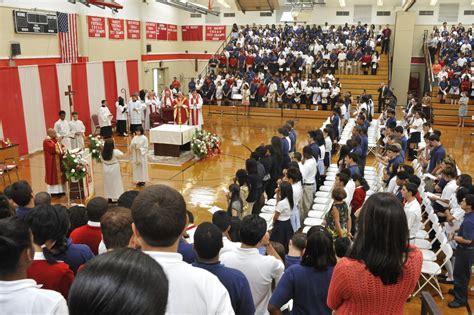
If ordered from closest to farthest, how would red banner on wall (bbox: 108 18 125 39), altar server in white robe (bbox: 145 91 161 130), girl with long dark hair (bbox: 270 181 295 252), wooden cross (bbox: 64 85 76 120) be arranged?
girl with long dark hair (bbox: 270 181 295 252) < wooden cross (bbox: 64 85 76 120) < altar server in white robe (bbox: 145 91 161 130) < red banner on wall (bbox: 108 18 125 39)

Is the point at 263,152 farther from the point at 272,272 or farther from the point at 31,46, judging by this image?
the point at 31,46

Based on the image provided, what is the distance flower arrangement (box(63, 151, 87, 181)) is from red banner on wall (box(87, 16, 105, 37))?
1183cm

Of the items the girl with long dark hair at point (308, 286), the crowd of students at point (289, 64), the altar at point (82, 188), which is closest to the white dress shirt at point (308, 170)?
the girl with long dark hair at point (308, 286)

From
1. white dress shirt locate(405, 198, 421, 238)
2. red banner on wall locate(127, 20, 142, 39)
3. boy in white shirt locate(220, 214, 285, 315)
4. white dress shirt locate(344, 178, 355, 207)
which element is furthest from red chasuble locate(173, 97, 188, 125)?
boy in white shirt locate(220, 214, 285, 315)

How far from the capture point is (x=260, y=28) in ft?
91.7

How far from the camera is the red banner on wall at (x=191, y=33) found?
2940cm

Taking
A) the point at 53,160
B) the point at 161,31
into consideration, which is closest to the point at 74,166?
the point at 53,160

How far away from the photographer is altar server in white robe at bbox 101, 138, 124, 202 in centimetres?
888

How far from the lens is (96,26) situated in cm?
1927

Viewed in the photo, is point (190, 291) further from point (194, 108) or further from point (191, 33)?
point (191, 33)

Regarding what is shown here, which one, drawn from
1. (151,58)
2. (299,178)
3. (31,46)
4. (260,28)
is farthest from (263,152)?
(260,28)

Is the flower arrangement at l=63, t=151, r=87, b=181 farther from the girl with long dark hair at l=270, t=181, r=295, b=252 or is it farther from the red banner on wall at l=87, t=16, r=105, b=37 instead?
the red banner on wall at l=87, t=16, r=105, b=37

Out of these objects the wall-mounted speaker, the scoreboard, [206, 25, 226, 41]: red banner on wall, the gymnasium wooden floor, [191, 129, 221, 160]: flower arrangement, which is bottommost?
the gymnasium wooden floor

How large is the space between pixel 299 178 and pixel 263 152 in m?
1.86
